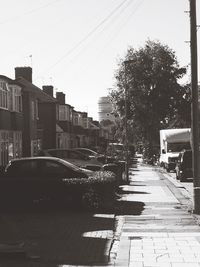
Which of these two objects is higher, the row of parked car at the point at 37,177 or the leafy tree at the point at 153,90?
the leafy tree at the point at 153,90

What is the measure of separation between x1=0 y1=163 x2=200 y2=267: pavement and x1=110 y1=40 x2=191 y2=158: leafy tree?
4233cm

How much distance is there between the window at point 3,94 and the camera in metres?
29.5

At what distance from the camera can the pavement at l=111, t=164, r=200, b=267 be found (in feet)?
28.9

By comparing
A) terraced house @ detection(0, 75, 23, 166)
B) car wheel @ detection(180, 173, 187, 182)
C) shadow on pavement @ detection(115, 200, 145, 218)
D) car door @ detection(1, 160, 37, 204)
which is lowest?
shadow on pavement @ detection(115, 200, 145, 218)

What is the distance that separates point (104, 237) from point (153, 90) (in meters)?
49.3

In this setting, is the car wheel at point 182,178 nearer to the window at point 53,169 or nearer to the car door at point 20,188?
the window at point 53,169

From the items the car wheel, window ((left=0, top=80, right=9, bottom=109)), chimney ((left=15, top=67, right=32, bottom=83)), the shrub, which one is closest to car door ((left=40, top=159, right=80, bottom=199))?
the shrub

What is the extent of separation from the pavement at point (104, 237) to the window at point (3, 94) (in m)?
14.8

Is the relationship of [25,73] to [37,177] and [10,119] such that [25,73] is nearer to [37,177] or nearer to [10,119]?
[10,119]

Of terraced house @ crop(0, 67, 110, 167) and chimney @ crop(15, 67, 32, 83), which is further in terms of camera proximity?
chimney @ crop(15, 67, 32, 83)

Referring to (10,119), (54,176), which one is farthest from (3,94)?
(54,176)

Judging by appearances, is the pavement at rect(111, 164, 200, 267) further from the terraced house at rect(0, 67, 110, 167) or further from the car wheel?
the terraced house at rect(0, 67, 110, 167)

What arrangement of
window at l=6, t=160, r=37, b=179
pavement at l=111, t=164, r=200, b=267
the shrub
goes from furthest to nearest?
window at l=6, t=160, r=37, b=179
the shrub
pavement at l=111, t=164, r=200, b=267

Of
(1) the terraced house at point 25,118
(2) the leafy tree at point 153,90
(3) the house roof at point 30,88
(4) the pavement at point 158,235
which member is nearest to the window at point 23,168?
(4) the pavement at point 158,235
